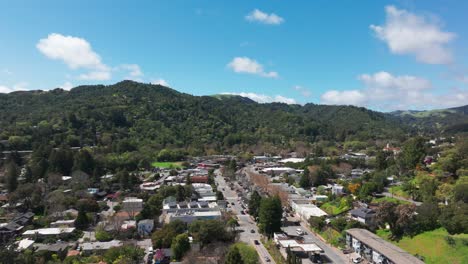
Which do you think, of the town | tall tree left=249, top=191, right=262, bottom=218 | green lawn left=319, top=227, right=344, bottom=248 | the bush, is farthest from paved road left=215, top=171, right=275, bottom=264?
the bush

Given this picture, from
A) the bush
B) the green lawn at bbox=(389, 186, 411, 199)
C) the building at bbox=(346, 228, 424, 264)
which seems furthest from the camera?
the green lawn at bbox=(389, 186, 411, 199)

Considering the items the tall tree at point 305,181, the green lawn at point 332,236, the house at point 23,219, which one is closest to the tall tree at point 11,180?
the house at point 23,219

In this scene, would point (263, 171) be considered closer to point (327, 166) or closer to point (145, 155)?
point (327, 166)

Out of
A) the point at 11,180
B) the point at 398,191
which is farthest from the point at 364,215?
the point at 11,180

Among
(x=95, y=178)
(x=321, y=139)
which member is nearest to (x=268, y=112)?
(x=321, y=139)

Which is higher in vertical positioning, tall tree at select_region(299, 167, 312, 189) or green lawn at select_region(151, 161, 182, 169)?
green lawn at select_region(151, 161, 182, 169)

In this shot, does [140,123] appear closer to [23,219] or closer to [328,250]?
[23,219]

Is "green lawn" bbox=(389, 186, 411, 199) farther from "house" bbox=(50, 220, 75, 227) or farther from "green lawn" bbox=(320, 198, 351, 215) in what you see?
"house" bbox=(50, 220, 75, 227)

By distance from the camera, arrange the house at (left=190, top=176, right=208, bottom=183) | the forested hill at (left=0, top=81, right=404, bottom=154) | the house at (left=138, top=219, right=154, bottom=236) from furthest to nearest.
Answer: the forested hill at (left=0, top=81, right=404, bottom=154) < the house at (left=190, top=176, right=208, bottom=183) < the house at (left=138, top=219, right=154, bottom=236)
